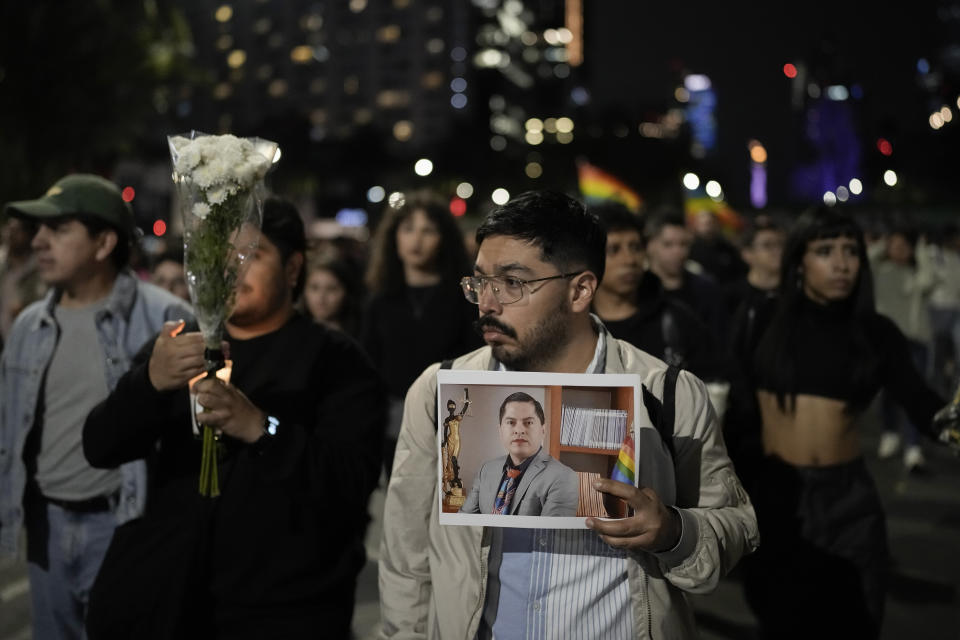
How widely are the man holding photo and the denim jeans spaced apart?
175cm

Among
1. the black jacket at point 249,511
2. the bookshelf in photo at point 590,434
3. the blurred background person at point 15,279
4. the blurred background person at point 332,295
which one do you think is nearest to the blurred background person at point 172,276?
the blurred background person at point 332,295

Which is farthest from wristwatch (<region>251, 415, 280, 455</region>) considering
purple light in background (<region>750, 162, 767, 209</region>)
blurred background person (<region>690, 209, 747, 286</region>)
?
purple light in background (<region>750, 162, 767, 209</region>)

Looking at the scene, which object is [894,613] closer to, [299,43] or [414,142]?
[414,142]

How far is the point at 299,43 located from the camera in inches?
5969

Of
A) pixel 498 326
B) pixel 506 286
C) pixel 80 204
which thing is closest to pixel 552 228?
pixel 506 286

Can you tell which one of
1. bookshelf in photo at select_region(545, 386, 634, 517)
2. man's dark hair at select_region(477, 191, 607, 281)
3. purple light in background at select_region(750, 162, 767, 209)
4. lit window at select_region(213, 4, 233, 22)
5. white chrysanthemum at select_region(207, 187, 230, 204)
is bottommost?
bookshelf in photo at select_region(545, 386, 634, 517)

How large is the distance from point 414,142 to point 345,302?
13298 centimetres

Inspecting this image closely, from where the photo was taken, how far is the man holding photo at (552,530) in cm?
255

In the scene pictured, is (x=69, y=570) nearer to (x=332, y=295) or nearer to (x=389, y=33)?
(x=332, y=295)

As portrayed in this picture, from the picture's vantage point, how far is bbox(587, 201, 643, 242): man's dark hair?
5.46 m

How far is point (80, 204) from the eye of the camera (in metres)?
4.17

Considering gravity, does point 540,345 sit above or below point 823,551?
above

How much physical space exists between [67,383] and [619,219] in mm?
3004

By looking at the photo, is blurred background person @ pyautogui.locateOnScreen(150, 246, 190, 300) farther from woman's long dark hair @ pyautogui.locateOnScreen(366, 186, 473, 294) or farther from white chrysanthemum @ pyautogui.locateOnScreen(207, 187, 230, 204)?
white chrysanthemum @ pyautogui.locateOnScreen(207, 187, 230, 204)
